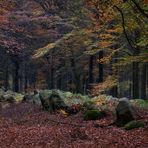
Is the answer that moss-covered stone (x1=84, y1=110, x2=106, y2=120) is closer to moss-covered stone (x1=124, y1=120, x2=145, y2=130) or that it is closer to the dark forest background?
moss-covered stone (x1=124, y1=120, x2=145, y2=130)

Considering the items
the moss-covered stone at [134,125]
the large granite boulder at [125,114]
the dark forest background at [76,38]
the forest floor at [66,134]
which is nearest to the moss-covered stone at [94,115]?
the forest floor at [66,134]

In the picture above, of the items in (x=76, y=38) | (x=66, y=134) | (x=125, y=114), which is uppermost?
(x=76, y=38)

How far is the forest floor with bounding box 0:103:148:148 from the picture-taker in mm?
15470

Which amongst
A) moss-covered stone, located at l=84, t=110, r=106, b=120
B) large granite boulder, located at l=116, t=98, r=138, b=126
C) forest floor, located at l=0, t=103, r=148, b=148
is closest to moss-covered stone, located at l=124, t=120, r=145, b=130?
forest floor, located at l=0, t=103, r=148, b=148

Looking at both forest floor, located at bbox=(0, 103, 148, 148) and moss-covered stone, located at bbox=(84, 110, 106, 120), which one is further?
moss-covered stone, located at bbox=(84, 110, 106, 120)

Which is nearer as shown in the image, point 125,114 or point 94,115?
point 125,114

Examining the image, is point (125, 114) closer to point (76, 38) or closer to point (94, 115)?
point (94, 115)

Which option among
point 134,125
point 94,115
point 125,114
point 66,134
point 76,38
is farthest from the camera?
point 76,38

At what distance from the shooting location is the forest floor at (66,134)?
15.5 meters

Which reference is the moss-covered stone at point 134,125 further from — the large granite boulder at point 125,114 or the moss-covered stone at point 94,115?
the moss-covered stone at point 94,115

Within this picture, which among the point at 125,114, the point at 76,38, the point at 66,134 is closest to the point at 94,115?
the point at 125,114

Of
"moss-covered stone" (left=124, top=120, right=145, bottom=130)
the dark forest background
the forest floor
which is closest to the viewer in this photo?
the forest floor

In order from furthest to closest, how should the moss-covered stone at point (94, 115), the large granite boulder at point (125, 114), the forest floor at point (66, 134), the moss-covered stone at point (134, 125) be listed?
1. the moss-covered stone at point (94, 115)
2. the large granite boulder at point (125, 114)
3. the moss-covered stone at point (134, 125)
4. the forest floor at point (66, 134)

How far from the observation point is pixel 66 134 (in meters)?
17.8
